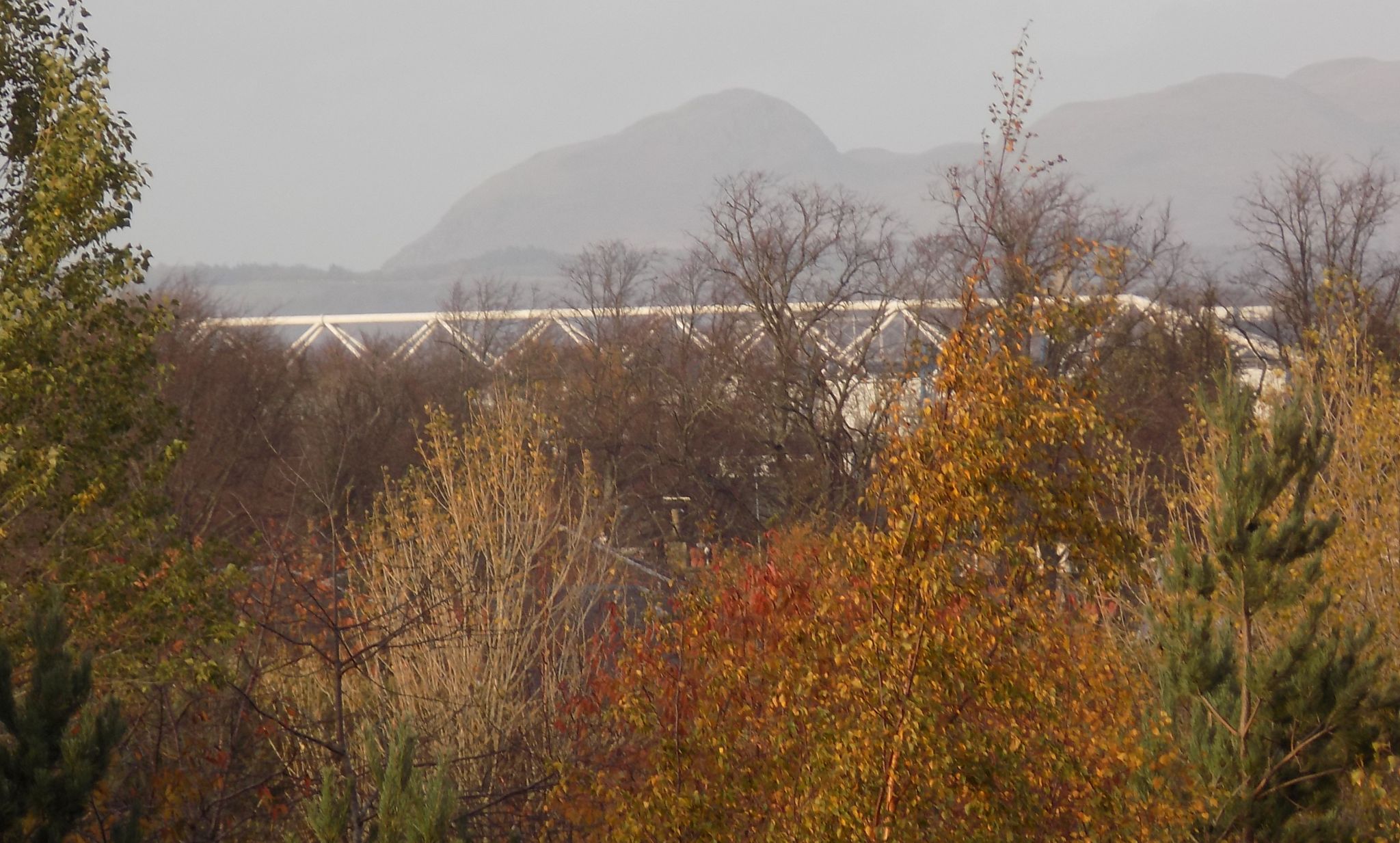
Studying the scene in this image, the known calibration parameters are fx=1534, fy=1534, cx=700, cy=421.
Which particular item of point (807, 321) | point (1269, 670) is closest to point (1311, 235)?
point (807, 321)

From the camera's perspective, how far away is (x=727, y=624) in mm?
12977

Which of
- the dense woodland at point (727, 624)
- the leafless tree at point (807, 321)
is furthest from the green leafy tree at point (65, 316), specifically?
the leafless tree at point (807, 321)

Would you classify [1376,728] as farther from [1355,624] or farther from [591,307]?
[591,307]

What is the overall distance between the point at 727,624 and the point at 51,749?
595cm

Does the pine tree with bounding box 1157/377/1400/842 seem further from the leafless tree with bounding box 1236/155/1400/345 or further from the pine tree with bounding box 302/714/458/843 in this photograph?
the leafless tree with bounding box 1236/155/1400/345

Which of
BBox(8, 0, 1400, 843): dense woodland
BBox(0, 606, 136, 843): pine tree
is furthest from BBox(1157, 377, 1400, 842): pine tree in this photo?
BBox(0, 606, 136, 843): pine tree

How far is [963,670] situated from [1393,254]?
134 feet

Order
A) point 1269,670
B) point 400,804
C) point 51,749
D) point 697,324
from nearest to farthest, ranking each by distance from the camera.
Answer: point 400,804 < point 51,749 < point 1269,670 < point 697,324

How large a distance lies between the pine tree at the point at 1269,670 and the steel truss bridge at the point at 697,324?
9.34 meters

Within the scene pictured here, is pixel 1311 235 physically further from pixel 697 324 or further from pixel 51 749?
pixel 51 749

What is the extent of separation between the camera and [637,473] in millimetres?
42531

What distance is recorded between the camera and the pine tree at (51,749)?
819 centimetres

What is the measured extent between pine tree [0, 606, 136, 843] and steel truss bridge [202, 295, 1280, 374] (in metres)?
14.4

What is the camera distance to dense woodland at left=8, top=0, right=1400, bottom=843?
335 inches
